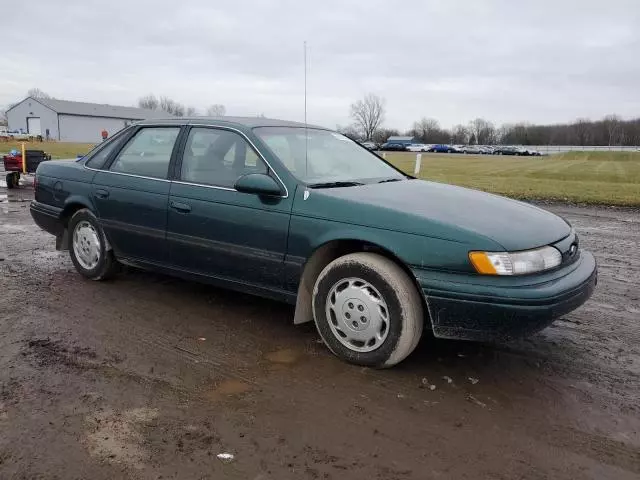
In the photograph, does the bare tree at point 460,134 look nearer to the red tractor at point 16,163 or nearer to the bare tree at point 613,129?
the bare tree at point 613,129

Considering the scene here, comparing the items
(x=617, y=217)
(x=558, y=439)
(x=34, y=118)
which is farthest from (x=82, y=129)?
(x=558, y=439)

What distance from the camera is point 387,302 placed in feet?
11.1

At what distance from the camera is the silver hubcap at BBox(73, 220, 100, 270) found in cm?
520

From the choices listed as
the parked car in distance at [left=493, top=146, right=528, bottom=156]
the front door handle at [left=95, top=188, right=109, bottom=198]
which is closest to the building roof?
the parked car in distance at [left=493, top=146, right=528, bottom=156]

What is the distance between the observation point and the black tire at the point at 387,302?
3330 millimetres

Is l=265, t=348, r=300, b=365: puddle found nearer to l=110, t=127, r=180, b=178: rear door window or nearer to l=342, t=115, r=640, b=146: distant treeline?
l=110, t=127, r=180, b=178: rear door window

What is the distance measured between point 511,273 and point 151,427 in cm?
214

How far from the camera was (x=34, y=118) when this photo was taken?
78.3 m

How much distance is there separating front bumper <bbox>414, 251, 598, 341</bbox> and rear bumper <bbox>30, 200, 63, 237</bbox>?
392 centimetres

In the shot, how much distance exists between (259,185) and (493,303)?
5.68 feet

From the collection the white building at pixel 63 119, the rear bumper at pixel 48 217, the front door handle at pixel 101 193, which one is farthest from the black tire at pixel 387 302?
the white building at pixel 63 119

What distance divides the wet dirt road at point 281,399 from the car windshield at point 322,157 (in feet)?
4.01

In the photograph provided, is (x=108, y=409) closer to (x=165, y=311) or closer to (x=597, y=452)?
(x=165, y=311)

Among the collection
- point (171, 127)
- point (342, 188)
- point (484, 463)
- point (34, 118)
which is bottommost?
point (484, 463)
